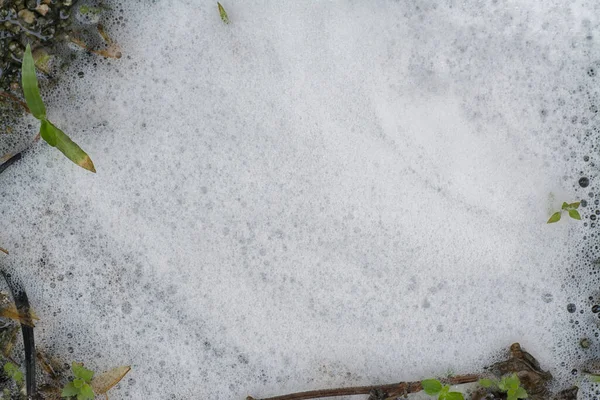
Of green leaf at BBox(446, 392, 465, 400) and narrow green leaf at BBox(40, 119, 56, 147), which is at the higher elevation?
green leaf at BBox(446, 392, 465, 400)

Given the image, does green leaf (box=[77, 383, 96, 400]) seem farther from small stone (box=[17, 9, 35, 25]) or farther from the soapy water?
small stone (box=[17, 9, 35, 25])

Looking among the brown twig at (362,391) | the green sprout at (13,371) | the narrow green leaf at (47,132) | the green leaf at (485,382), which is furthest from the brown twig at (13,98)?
the green leaf at (485,382)

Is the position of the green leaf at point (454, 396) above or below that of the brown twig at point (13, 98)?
above

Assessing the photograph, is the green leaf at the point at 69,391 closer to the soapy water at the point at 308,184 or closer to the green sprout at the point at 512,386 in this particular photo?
the soapy water at the point at 308,184

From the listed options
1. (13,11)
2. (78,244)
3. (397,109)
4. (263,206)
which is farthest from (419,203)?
(13,11)

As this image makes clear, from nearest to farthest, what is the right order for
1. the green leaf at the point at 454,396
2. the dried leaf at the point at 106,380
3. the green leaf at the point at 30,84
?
the green leaf at the point at 30,84 < the green leaf at the point at 454,396 < the dried leaf at the point at 106,380

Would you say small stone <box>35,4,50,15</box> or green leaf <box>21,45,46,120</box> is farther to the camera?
small stone <box>35,4,50,15</box>

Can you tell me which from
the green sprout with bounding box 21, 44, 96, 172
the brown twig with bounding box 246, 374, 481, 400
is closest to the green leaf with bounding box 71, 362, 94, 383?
the brown twig with bounding box 246, 374, 481, 400
